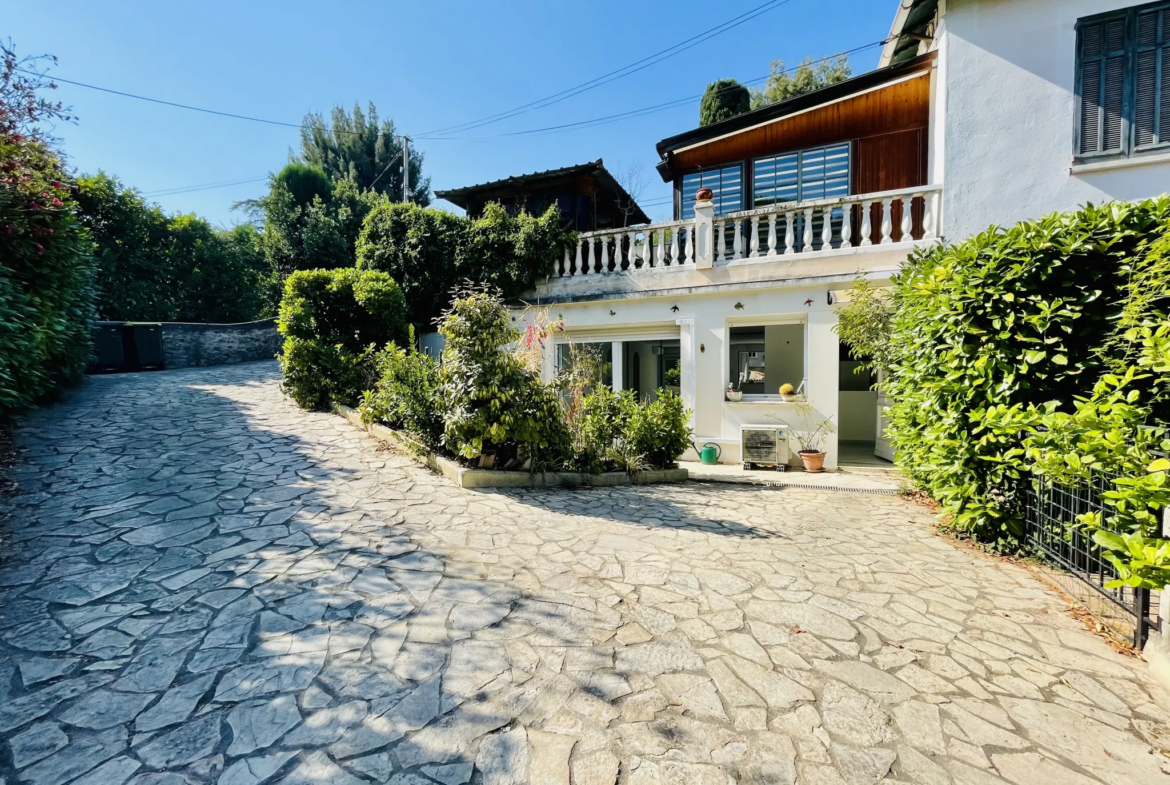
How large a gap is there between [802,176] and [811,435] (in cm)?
539

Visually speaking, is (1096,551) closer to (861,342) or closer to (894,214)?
(861,342)

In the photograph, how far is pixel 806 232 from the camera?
29.1 feet

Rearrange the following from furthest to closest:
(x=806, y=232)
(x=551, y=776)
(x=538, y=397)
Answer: (x=806, y=232), (x=538, y=397), (x=551, y=776)

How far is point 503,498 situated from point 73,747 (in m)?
3.94

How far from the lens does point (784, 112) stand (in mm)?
9727

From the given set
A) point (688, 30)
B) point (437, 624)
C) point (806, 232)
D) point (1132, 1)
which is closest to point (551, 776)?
point (437, 624)

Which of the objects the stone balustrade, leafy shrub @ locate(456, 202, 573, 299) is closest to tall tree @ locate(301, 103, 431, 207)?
leafy shrub @ locate(456, 202, 573, 299)

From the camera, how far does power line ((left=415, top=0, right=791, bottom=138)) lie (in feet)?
48.3

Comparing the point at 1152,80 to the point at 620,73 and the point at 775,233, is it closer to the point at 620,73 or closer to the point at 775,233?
the point at 775,233

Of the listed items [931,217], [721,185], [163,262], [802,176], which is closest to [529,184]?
[721,185]

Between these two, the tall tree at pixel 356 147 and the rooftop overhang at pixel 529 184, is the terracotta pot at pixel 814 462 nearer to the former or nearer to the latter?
the rooftop overhang at pixel 529 184

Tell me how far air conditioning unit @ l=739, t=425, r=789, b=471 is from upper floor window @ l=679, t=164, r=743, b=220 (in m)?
4.89

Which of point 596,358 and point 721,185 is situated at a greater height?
point 721,185

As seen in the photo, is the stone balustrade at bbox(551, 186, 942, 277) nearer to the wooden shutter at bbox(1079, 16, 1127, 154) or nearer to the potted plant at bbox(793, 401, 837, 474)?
the wooden shutter at bbox(1079, 16, 1127, 154)
